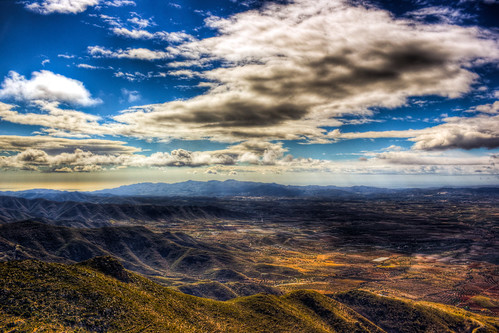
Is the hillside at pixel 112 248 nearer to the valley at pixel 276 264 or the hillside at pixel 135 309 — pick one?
the valley at pixel 276 264

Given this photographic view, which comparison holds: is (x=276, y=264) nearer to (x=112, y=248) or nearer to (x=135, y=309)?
(x=112, y=248)

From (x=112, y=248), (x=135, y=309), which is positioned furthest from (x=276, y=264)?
(x=135, y=309)

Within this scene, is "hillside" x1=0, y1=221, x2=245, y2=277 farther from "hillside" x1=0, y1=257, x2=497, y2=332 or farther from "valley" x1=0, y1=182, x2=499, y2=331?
"hillside" x1=0, y1=257, x2=497, y2=332

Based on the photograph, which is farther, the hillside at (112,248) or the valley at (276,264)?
the hillside at (112,248)

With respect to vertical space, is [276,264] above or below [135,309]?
below

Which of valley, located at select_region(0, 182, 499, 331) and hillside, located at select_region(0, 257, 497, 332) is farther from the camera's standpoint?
valley, located at select_region(0, 182, 499, 331)

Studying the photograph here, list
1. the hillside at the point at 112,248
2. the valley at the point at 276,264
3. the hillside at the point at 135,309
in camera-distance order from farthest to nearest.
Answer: the hillside at the point at 112,248, the valley at the point at 276,264, the hillside at the point at 135,309

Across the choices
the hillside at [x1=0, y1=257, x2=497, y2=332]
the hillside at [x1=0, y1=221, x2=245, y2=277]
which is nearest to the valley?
the hillside at [x1=0, y1=221, x2=245, y2=277]

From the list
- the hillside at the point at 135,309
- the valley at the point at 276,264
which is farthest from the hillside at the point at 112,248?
the hillside at the point at 135,309

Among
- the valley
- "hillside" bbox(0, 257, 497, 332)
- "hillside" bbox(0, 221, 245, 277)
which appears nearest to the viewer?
"hillside" bbox(0, 257, 497, 332)

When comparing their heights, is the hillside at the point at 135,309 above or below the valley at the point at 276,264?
above
